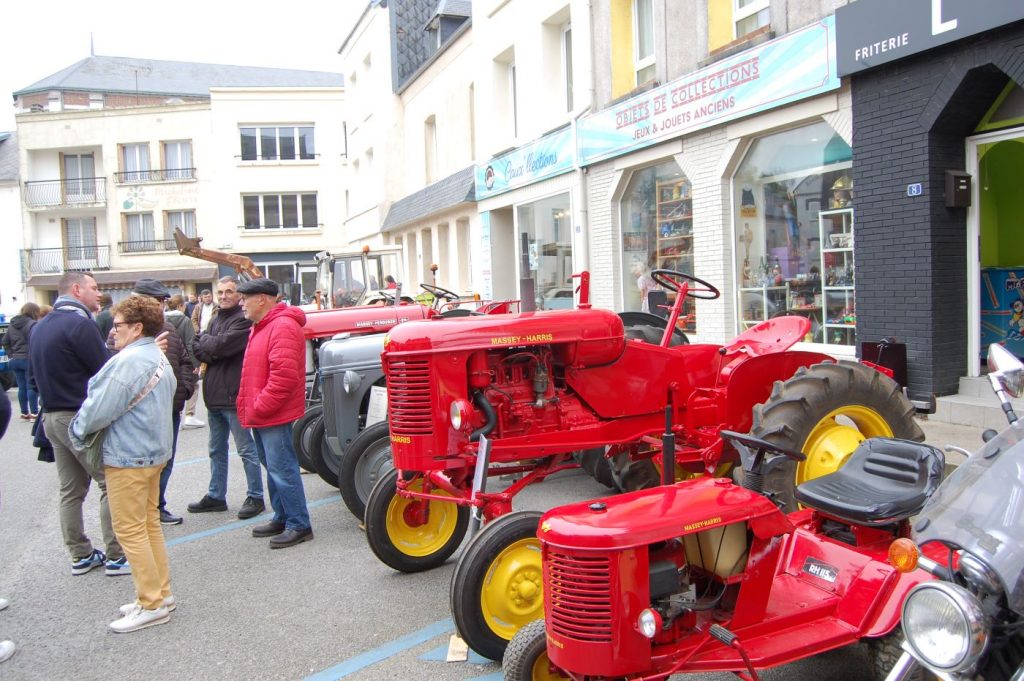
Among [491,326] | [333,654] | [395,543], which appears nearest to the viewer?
[333,654]

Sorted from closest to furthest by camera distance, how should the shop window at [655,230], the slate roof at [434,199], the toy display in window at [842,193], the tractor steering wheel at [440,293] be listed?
the toy display in window at [842,193], the tractor steering wheel at [440,293], the shop window at [655,230], the slate roof at [434,199]

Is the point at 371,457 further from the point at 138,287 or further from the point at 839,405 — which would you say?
the point at 839,405

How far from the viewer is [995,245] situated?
28.2 ft

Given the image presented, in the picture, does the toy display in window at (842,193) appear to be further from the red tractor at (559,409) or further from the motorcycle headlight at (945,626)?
the motorcycle headlight at (945,626)

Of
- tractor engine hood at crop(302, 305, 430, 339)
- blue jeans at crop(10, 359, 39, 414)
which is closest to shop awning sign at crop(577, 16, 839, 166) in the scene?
tractor engine hood at crop(302, 305, 430, 339)

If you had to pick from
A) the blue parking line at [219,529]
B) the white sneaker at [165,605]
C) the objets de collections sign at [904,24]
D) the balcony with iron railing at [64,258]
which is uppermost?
the balcony with iron railing at [64,258]

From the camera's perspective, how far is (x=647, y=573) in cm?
260

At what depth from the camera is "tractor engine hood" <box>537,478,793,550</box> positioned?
258 cm

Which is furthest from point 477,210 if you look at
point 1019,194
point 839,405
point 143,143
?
point 143,143

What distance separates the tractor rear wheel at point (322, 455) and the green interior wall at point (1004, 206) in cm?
698

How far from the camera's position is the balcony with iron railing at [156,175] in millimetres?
35094

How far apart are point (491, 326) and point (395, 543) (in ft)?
4.73

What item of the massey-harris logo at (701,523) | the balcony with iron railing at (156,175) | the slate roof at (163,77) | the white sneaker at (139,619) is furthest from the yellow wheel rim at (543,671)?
the slate roof at (163,77)

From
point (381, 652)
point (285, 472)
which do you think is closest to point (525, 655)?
point (381, 652)
